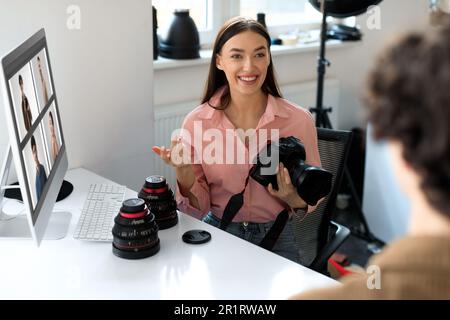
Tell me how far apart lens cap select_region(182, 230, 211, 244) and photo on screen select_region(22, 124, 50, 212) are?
0.36m

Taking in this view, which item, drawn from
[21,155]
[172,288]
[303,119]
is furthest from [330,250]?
[21,155]

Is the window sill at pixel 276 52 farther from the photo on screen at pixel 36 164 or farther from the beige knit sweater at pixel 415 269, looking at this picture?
the beige knit sweater at pixel 415 269

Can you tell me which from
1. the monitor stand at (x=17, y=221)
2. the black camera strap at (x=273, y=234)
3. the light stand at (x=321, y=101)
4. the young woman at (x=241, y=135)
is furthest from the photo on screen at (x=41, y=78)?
the light stand at (x=321, y=101)

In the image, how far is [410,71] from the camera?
2.11 feet

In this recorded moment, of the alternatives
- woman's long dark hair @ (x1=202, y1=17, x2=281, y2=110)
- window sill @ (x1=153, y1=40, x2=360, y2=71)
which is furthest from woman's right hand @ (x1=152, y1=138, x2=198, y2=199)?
window sill @ (x1=153, y1=40, x2=360, y2=71)

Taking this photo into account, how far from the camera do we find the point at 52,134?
166 centimetres

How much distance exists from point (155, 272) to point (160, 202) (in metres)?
0.26

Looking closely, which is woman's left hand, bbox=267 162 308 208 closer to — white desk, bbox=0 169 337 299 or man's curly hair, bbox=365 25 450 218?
white desk, bbox=0 169 337 299

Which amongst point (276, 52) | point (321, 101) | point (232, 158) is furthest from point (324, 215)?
point (276, 52)

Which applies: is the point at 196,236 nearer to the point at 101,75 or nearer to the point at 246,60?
the point at 246,60

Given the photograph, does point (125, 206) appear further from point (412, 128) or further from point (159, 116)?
point (159, 116)

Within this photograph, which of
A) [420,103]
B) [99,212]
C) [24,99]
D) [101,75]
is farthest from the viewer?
[101,75]

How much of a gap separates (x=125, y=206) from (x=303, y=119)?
0.65m

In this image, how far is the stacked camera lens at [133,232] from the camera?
1.44 metres
